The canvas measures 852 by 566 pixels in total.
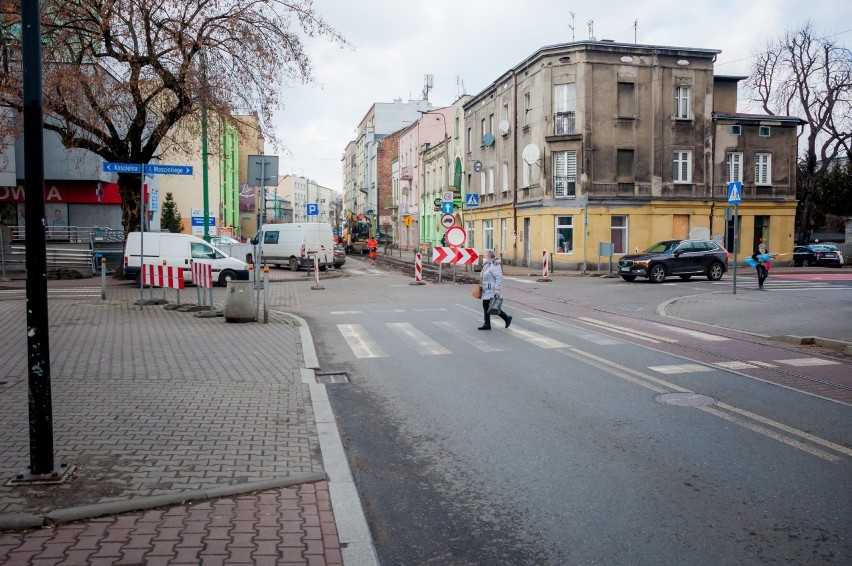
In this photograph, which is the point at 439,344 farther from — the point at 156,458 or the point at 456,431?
the point at 156,458

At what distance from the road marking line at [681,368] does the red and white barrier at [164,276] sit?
416 inches

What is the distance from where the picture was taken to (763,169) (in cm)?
3909

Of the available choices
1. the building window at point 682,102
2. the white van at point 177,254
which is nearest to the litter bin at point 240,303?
the white van at point 177,254

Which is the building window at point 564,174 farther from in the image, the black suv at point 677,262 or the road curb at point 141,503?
the road curb at point 141,503

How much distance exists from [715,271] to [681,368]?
20599 mm

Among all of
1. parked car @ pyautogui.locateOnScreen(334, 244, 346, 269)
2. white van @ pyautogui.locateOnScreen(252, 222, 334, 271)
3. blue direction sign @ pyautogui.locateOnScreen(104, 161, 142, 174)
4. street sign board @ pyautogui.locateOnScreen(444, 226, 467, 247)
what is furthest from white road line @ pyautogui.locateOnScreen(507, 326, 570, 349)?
parked car @ pyautogui.locateOnScreen(334, 244, 346, 269)

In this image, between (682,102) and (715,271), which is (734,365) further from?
(682,102)

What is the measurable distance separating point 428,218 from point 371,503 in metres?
58.8

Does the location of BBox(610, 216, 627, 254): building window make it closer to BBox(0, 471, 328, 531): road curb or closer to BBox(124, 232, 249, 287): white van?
BBox(124, 232, 249, 287): white van

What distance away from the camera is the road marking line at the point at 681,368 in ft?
31.1

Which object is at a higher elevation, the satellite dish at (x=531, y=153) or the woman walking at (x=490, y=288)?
the satellite dish at (x=531, y=153)

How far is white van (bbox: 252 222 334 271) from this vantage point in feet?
112

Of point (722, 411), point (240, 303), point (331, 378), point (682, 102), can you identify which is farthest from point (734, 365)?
point (682, 102)

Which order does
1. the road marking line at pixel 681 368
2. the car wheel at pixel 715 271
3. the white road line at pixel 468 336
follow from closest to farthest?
1. the road marking line at pixel 681 368
2. the white road line at pixel 468 336
3. the car wheel at pixel 715 271
